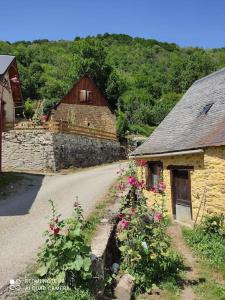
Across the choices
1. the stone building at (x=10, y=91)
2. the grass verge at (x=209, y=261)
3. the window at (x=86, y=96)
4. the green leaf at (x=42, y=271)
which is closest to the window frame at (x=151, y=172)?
the grass verge at (x=209, y=261)

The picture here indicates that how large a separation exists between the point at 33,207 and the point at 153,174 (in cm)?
589

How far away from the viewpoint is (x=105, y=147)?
105ft

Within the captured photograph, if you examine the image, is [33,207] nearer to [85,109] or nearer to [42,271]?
[42,271]

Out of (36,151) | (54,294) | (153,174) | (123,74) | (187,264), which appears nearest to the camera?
(54,294)

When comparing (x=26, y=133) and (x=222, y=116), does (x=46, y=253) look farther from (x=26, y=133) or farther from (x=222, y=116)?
(x=26, y=133)

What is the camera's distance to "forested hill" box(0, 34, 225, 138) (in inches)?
1854

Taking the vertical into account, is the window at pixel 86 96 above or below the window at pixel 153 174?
above

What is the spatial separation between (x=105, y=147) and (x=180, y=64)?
3924 cm

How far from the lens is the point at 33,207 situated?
14.7m

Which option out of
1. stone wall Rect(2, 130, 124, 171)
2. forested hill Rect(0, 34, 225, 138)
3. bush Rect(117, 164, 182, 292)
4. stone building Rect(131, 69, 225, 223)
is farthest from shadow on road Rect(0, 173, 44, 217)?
forested hill Rect(0, 34, 225, 138)

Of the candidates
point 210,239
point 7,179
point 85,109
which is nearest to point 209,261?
point 210,239

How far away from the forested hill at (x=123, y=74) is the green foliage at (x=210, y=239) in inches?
966

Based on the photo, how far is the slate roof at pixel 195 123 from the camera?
48.3ft

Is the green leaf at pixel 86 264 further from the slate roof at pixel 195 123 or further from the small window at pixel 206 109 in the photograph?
the small window at pixel 206 109
